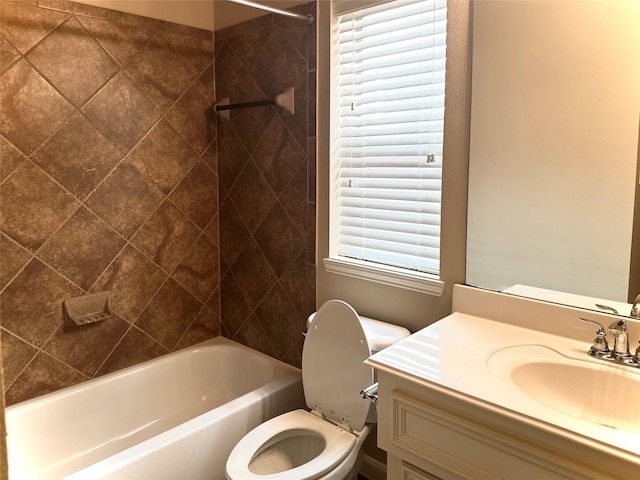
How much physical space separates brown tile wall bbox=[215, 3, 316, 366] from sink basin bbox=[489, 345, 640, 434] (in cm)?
112

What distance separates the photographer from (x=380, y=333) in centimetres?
188

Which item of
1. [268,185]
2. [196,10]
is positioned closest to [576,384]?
[268,185]

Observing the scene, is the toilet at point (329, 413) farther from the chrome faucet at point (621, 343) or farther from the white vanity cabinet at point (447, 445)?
the chrome faucet at point (621, 343)

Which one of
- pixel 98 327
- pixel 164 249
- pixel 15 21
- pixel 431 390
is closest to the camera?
pixel 431 390

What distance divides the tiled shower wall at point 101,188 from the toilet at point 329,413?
973 mm

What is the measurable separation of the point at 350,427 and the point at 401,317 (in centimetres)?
47

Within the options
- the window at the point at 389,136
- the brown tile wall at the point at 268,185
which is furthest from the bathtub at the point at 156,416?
the window at the point at 389,136

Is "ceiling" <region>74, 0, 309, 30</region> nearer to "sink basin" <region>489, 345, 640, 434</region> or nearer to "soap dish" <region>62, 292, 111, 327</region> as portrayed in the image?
"soap dish" <region>62, 292, 111, 327</region>

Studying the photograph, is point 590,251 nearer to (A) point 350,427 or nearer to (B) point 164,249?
(A) point 350,427

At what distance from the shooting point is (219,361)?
2.68 meters

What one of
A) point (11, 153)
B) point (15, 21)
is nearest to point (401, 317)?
point (11, 153)

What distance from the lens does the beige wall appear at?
67.4 inches

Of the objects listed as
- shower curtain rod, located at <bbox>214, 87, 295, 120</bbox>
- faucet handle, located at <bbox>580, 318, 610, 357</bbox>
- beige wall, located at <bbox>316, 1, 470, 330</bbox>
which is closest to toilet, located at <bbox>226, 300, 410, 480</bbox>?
beige wall, located at <bbox>316, 1, 470, 330</bbox>

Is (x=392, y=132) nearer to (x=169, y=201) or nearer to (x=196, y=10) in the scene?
(x=169, y=201)
